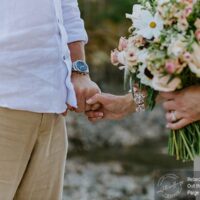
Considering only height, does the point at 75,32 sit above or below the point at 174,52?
below

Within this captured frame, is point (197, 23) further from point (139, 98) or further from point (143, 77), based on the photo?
point (139, 98)

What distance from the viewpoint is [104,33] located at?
10133mm

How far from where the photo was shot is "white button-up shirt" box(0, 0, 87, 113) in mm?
2322

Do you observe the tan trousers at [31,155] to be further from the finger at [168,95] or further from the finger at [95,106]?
the finger at [168,95]

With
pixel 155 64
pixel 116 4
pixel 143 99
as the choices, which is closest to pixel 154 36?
pixel 155 64

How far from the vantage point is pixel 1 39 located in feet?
7.60

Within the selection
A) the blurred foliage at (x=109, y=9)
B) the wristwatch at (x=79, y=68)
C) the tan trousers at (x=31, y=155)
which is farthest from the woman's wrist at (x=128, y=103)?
the blurred foliage at (x=109, y=9)

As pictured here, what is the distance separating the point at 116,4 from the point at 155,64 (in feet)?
28.2

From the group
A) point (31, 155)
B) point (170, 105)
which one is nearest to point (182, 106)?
point (170, 105)

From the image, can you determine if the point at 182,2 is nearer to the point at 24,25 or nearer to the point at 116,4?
the point at 24,25

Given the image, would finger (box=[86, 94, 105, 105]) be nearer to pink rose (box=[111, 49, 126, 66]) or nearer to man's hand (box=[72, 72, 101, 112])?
man's hand (box=[72, 72, 101, 112])

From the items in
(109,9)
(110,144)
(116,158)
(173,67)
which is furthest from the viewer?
(109,9)

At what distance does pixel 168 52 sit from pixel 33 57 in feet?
1.69

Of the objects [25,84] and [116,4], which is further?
[116,4]
